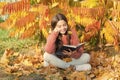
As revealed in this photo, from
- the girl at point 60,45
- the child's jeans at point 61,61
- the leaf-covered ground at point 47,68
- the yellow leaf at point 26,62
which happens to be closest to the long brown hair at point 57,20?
the girl at point 60,45

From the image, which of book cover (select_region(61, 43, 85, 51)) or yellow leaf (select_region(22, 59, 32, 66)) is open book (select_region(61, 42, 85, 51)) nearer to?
book cover (select_region(61, 43, 85, 51))

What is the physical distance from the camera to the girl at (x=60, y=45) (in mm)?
5266

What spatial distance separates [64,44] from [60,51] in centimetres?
12

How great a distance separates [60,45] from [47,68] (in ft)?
1.39

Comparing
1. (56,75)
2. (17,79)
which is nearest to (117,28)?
(56,75)

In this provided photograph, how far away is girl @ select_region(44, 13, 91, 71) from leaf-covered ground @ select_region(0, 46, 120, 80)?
10 cm

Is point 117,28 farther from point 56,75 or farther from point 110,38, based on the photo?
point 56,75

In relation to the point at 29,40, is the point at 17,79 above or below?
below

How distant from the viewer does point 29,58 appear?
5809 mm

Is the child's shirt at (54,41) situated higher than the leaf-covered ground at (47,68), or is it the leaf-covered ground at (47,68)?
the child's shirt at (54,41)

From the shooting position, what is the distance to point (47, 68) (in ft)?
17.9

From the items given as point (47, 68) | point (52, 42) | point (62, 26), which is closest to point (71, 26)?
point (62, 26)

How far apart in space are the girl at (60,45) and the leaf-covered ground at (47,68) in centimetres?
10

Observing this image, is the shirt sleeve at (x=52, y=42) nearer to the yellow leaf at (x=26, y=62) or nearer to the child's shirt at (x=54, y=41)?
the child's shirt at (x=54, y=41)
